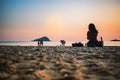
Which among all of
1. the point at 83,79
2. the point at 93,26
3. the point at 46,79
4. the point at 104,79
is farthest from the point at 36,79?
the point at 93,26

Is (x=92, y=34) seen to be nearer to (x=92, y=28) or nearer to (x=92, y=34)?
(x=92, y=34)

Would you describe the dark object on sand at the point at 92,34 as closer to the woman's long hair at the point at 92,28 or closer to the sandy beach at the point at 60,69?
the woman's long hair at the point at 92,28

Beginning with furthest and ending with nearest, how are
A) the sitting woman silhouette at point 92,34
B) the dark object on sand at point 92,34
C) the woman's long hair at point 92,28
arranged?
the woman's long hair at point 92,28
the sitting woman silhouette at point 92,34
the dark object on sand at point 92,34

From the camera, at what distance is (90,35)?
462ft

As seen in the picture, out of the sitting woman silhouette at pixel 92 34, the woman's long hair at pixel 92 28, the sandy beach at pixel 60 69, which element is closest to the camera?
the sandy beach at pixel 60 69

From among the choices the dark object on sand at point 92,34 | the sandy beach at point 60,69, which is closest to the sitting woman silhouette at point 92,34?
the dark object on sand at point 92,34

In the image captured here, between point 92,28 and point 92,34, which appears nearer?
point 92,34

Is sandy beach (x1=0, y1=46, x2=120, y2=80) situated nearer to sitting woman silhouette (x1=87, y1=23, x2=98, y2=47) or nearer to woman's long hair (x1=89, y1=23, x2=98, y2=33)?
sitting woman silhouette (x1=87, y1=23, x2=98, y2=47)

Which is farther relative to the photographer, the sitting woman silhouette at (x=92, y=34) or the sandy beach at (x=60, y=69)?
the sitting woman silhouette at (x=92, y=34)

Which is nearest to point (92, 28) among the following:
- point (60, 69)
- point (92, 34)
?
point (92, 34)

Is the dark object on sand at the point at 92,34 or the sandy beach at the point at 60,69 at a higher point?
the dark object on sand at the point at 92,34

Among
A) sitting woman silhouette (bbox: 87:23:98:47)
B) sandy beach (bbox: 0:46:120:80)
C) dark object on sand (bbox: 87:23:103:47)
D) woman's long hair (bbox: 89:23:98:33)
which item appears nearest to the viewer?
sandy beach (bbox: 0:46:120:80)

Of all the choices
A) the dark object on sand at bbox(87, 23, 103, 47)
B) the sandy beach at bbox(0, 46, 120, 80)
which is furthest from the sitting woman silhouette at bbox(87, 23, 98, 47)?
the sandy beach at bbox(0, 46, 120, 80)

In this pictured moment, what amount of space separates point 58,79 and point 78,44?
103m
